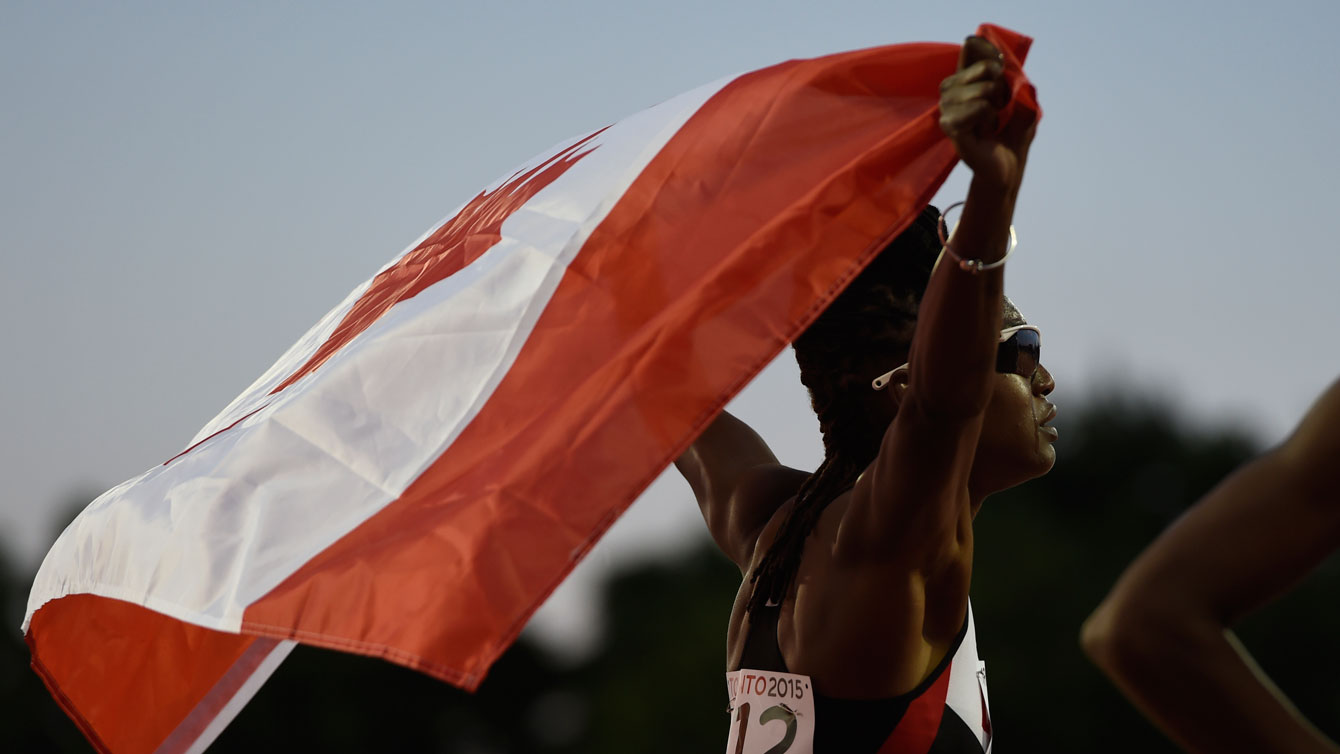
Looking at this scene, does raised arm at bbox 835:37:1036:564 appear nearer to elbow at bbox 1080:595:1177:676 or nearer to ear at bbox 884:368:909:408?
ear at bbox 884:368:909:408

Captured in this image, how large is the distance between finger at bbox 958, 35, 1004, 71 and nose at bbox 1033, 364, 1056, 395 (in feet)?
3.88

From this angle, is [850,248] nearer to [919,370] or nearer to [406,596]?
[919,370]

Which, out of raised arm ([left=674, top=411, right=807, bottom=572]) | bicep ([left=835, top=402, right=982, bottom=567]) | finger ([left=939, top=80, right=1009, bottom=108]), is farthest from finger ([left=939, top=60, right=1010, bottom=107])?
raised arm ([left=674, top=411, right=807, bottom=572])

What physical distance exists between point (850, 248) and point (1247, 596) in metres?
1.45

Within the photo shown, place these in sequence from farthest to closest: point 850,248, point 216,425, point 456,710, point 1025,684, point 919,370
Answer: point 456,710 < point 1025,684 < point 216,425 < point 850,248 < point 919,370

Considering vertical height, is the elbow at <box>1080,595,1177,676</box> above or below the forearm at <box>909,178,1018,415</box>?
below

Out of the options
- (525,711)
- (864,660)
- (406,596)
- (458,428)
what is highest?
(458,428)

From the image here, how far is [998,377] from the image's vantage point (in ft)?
11.4

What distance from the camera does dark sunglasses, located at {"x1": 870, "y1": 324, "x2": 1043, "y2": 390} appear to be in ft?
11.5

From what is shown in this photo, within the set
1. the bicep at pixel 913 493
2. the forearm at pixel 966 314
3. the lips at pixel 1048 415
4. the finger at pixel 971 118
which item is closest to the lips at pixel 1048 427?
the lips at pixel 1048 415

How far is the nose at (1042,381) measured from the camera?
3.63m

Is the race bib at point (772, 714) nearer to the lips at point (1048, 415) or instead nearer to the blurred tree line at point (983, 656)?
the lips at point (1048, 415)

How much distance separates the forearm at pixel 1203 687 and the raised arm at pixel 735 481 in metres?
2.28

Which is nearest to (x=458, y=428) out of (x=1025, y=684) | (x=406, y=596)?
(x=406, y=596)
